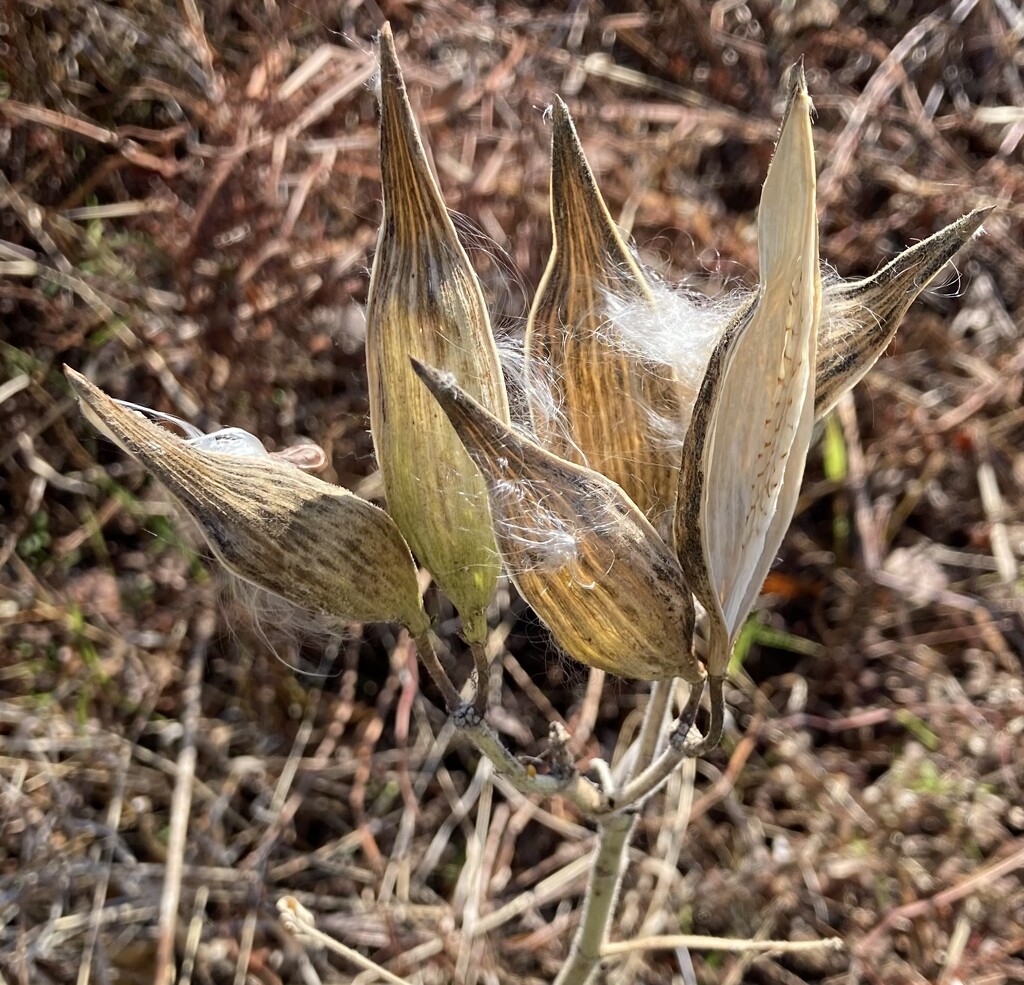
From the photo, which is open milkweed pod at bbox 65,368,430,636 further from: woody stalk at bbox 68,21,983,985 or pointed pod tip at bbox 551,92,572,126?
pointed pod tip at bbox 551,92,572,126

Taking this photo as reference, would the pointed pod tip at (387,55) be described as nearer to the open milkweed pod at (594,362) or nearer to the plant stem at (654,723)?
the open milkweed pod at (594,362)

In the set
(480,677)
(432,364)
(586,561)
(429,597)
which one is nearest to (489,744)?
(480,677)

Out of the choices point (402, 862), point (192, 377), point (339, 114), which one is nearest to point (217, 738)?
point (402, 862)

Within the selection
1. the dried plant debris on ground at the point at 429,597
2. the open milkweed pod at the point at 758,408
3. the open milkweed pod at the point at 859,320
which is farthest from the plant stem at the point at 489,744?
the dried plant debris on ground at the point at 429,597

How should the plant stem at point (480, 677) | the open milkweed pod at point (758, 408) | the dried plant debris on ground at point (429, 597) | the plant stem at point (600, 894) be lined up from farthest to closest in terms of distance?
1. the dried plant debris on ground at point (429, 597)
2. the plant stem at point (600, 894)
3. the plant stem at point (480, 677)
4. the open milkweed pod at point (758, 408)

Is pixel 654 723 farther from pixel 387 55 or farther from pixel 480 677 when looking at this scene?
pixel 387 55

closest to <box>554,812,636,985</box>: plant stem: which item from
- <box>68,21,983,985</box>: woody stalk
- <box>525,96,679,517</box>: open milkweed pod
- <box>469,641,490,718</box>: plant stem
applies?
<box>68,21,983,985</box>: woody stalk
